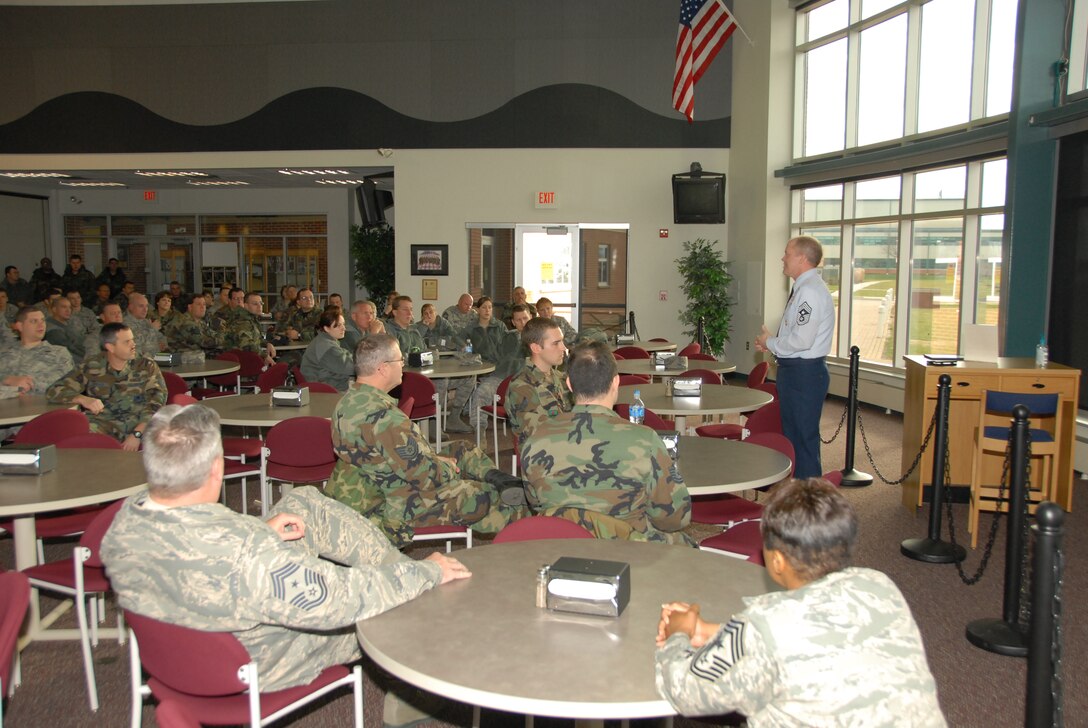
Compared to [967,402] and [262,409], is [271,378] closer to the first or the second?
[262,409]

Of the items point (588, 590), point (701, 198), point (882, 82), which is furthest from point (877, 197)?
point (588, 590)

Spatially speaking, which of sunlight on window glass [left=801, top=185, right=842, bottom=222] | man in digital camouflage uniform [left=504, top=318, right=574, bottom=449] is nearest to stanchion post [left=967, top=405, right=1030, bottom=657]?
man in digital camouflage uniform [left=504, top=318, right=574, bottom=449]

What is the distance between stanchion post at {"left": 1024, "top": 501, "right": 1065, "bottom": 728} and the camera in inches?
105

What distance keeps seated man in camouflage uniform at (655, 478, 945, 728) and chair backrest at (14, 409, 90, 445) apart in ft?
13.3

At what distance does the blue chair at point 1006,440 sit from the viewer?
5598 mm

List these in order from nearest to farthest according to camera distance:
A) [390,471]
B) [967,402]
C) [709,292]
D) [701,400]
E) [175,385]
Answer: [390,471] < [701,400] < [967,402] < [175,385] < [709,292]

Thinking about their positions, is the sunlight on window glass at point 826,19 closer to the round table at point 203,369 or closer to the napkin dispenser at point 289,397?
the round table at point 203,369

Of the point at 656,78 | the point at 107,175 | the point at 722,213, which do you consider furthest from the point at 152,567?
the point at 107,175

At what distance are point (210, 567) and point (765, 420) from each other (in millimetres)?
3786

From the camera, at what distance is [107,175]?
614 inches

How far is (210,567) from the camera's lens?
2135mm

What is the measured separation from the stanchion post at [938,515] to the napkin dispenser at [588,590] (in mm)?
3554

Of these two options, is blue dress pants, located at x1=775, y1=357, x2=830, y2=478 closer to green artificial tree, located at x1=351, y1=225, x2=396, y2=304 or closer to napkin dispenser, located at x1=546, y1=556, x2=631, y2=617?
napkin dispenser, located at x1=546, y1=556, x2=631, y2=617

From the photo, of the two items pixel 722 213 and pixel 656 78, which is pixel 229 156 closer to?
pixel 656 78
